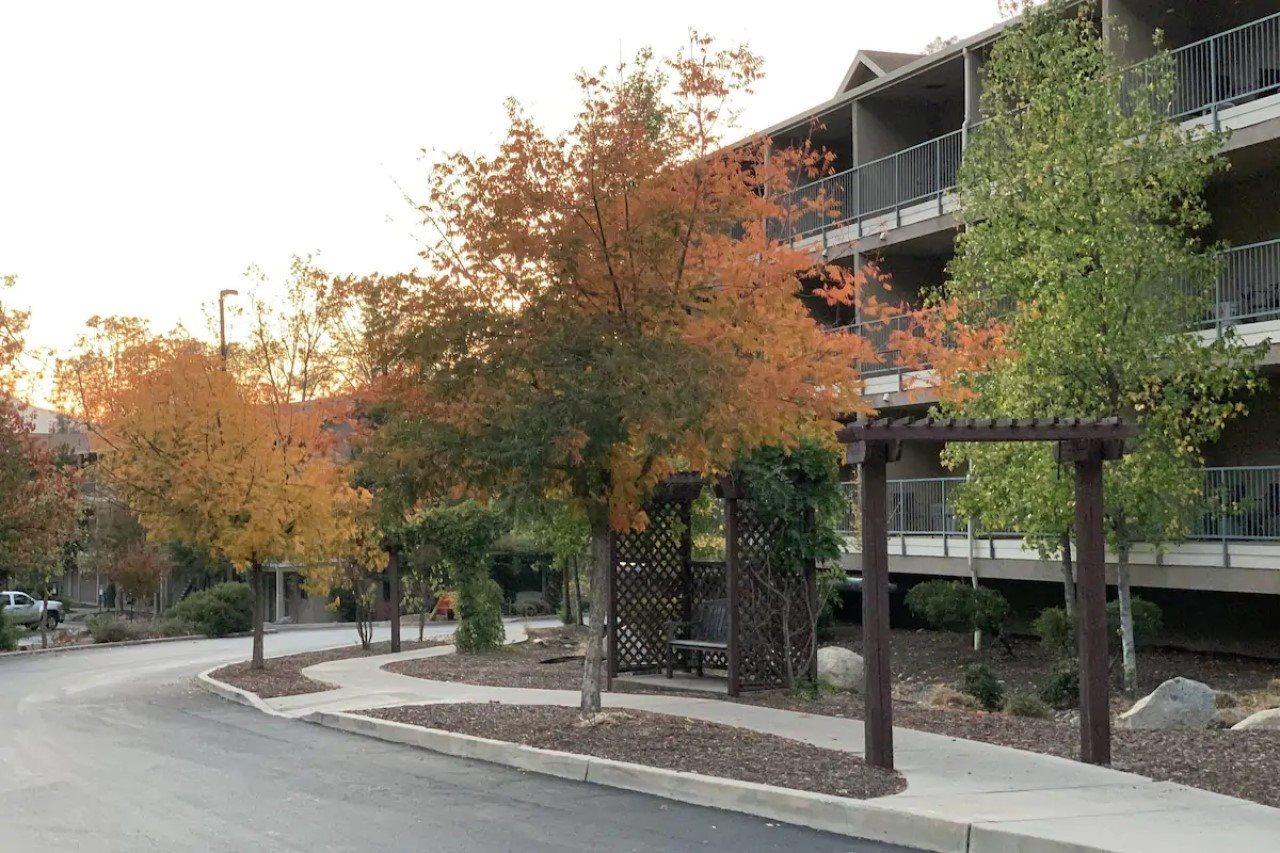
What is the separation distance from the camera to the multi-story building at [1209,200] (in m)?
21.5

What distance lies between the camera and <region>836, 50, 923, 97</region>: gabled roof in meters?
32.4

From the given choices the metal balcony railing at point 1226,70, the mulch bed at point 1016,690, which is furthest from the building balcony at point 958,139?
the mulch bed at point 1016,690

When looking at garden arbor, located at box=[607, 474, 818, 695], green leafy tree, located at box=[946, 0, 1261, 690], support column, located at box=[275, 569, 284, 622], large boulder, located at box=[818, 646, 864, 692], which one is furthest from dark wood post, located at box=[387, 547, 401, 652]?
support column, located at box=[275, 569, 284, 622]

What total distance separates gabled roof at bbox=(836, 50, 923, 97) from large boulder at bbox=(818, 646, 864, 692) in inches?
660

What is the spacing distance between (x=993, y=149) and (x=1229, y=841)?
14446mm

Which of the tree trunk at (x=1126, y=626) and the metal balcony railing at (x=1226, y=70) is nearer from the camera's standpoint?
the tree trunk at (x=1126, y=626)

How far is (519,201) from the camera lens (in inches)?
520

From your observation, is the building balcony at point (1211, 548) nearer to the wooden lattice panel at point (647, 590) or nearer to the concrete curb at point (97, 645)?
the wooden lattice panel at point (647, 590)

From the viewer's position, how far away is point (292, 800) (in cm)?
1088

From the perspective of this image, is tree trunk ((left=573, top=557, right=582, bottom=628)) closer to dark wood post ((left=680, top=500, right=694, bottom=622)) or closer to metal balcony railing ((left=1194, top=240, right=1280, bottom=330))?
dark wood post ((left=680, top=500, right=694, bottom=622))

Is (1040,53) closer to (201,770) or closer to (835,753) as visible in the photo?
(835,753)

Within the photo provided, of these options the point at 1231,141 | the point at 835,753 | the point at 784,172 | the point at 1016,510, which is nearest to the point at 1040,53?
the point at 1231,141

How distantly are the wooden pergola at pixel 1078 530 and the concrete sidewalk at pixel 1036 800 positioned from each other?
16.4 inches

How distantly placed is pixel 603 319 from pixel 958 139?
1993cm
